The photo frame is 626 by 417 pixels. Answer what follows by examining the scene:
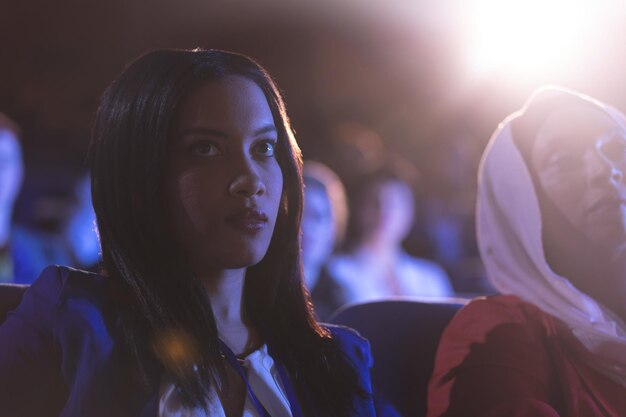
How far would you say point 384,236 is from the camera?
300 cm

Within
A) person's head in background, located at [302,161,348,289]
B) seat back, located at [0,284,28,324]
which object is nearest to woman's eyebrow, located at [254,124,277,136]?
seat back, located at [0,284,28,324]

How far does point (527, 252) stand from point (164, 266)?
541mm

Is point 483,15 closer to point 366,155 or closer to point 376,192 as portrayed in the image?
point 376,192

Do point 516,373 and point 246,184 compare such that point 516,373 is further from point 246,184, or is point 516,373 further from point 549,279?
point 246,184

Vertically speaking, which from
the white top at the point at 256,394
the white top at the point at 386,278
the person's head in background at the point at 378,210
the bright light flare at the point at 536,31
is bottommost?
the white top at the point at 386,278

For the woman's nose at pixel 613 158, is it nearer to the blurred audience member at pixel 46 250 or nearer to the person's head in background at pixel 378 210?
the blurred audience member at pixel 46 250

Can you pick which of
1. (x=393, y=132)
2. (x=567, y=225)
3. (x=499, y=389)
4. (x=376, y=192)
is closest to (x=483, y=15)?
(x=567, y=225)

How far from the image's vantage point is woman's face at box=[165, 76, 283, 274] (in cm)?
82

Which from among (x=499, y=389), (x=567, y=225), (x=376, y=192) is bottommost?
(x=376, y=192)

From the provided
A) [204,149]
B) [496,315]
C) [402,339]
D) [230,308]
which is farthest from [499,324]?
[204,149]

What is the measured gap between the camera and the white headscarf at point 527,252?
1017 mm

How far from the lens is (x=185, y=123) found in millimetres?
829

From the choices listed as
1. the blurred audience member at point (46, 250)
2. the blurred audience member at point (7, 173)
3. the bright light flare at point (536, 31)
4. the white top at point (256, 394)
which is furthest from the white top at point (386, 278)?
the white top at point (256, 394)

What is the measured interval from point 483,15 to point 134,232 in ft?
3.51
